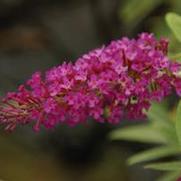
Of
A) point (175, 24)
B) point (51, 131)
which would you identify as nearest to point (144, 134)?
point (175, 24)

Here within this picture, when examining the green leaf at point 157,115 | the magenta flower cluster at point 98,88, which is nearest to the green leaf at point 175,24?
the magenta flower cluster at point 98,88

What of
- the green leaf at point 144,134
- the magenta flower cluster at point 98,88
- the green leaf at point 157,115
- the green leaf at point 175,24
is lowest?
the magenta flower cluster at point 98,88

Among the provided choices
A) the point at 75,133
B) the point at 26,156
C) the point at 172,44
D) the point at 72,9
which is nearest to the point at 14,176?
the point at 26,156

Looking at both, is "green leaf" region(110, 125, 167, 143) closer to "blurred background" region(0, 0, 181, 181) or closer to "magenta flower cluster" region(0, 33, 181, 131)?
"magenta flower cluster" region(0, 33, 181, 131)

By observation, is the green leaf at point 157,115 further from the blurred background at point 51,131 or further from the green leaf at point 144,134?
the blurred background at point 51,131

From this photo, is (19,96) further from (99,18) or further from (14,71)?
(14,71)
